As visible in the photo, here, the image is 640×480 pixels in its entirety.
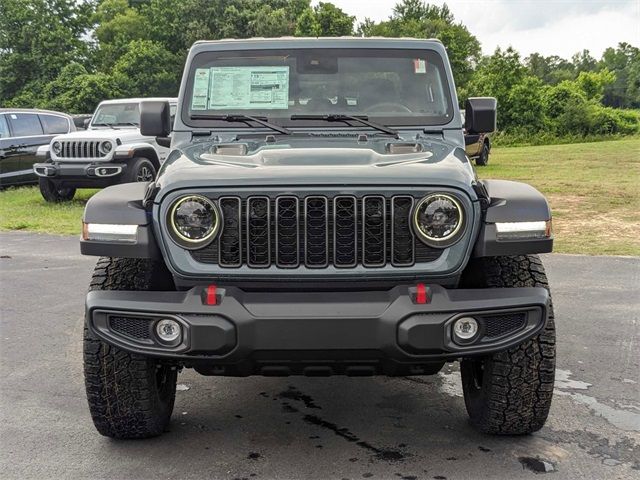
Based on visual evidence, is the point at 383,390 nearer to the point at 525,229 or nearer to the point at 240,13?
the point at 525,229

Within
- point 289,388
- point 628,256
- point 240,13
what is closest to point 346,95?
point 289,388

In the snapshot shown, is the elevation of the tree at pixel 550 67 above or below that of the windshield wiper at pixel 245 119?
above

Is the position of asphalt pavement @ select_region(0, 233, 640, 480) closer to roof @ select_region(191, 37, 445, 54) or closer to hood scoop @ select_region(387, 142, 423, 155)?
hood scoop @ select_region(387, 142, 423, 155)

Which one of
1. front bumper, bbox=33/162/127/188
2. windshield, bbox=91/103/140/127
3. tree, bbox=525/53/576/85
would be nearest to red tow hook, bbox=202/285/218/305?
front bumper, bbox=33/162/127/188

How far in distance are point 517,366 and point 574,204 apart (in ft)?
35.9

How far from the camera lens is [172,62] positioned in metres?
50.8

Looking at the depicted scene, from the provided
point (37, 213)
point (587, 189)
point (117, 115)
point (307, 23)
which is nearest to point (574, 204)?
point (587, 189)

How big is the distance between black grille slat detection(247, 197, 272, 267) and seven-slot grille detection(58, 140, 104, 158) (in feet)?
34.4

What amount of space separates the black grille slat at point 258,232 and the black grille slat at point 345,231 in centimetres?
28

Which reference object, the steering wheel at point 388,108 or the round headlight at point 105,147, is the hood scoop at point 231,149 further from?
the round headlight at point 105,147

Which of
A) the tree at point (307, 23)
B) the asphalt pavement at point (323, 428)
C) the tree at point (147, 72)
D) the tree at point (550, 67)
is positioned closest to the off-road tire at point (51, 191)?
the asphalt pavement at point (323, 428)

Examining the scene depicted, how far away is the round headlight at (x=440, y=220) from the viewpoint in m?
3.21

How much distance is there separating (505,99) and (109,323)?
112 feet

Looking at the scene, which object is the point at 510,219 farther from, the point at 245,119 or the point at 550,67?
the point at 550,67
